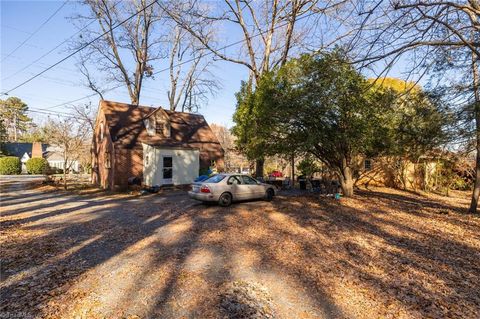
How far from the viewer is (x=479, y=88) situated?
8891mm

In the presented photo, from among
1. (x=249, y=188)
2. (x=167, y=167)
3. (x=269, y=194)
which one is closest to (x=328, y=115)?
(x=269, y=194)

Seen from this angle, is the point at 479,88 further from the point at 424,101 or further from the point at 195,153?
the point at 195,153

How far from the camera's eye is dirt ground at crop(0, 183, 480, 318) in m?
4.06

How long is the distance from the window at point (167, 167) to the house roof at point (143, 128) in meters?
1.04

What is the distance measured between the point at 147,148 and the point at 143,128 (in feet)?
7.88

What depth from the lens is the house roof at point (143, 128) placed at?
20.5 metres

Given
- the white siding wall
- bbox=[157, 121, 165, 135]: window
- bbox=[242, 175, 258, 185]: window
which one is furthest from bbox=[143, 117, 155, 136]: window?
bbox=[242, 175, 258, 185]: window

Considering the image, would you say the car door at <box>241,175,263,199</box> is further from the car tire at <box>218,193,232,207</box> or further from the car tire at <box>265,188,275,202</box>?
the car tire at <box>218,193,232,207</box>

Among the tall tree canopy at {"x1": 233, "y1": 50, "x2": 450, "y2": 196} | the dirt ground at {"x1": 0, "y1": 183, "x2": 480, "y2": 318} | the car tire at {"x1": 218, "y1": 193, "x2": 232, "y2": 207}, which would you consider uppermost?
the tall tree canopy at {"x1": 233, "y1": 50, "x2": 450, "y2": 196}

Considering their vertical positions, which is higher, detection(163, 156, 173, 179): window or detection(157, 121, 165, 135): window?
detection(157, 121, 165, 135): window

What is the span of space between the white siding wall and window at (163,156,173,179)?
0.22 metres

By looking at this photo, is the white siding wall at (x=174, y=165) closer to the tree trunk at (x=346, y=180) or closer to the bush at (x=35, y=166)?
the tree trunk at (x=346, y=180)

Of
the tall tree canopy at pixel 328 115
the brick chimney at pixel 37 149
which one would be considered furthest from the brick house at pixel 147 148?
the brick chimney at pixel 37 149

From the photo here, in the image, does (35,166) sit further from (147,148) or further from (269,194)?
(269,194)
